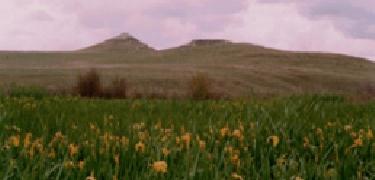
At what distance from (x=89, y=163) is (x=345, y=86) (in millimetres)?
53116

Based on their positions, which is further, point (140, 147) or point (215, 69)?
point (215, 69)

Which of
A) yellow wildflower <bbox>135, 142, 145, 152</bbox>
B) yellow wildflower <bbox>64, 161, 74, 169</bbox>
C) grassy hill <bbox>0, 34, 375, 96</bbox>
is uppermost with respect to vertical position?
yellow wildflower <bbox>64, 161, 74, 169</bbox>

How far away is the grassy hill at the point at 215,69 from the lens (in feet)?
141

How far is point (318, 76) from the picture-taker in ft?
195

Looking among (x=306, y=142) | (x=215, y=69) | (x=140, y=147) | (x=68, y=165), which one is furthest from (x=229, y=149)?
(x=215, y=69)

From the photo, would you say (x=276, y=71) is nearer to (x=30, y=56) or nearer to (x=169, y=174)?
(x=30, y=56)

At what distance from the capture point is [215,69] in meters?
59.9

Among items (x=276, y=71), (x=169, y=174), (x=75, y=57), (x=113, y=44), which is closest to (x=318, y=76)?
(x=276, y=71)

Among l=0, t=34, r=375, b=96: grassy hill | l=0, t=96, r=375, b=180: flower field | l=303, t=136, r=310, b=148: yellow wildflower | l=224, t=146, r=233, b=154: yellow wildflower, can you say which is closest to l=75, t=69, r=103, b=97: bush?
l=0, t=34, r=375, b=96: grassy hill

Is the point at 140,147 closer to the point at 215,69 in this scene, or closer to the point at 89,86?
the point at 89,86

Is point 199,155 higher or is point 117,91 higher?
point 199,155

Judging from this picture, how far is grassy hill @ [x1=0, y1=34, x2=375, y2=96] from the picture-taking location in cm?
4306

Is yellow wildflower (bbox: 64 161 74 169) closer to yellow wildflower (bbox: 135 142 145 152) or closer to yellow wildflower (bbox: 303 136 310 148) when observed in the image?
yellow wildflower (bbox: 135 142 145 152)

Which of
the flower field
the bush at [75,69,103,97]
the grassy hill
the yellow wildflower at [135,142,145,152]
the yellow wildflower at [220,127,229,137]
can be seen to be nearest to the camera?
the flower field
